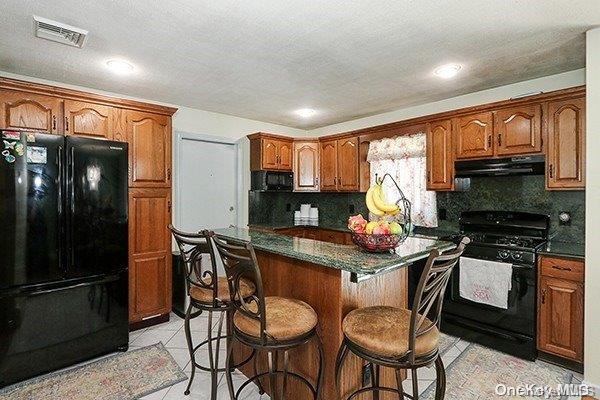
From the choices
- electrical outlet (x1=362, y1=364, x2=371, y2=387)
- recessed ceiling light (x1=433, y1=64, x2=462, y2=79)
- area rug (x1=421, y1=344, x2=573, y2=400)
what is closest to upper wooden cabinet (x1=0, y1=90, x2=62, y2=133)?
electrical outlet (x1=362, y1=364, x2=371, y2=387)

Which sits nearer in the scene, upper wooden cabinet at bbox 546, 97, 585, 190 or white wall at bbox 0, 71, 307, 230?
upper wooden cabinet at bbox 546, 97, 585, 190

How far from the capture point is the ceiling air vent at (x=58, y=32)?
6.36ft

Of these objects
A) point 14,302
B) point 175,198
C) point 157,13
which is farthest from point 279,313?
point 175,198

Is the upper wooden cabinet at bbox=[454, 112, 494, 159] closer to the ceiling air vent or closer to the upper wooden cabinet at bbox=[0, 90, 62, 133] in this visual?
the ceiling air vent

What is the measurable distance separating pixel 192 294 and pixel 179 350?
1064 millimetres

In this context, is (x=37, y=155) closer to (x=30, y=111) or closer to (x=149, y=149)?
(x=30, y=111)

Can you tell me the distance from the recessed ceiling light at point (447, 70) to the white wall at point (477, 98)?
2.34 ft

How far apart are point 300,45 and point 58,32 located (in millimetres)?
1622

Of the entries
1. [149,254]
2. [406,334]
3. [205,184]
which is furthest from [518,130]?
[149,254]

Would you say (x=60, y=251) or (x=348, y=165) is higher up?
(x=348, y=165)

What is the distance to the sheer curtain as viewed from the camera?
3.69 meters

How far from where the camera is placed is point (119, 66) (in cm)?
263

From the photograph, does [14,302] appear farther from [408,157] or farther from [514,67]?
[514,67]

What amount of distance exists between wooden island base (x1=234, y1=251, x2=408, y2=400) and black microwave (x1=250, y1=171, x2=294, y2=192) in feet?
7.54
